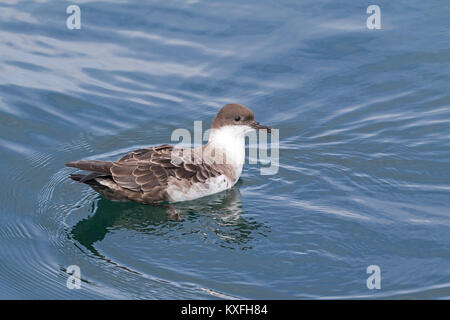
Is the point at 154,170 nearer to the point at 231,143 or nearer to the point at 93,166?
the point at 93,166

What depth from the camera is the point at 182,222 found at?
844 cm

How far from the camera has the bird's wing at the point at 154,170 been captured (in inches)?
342

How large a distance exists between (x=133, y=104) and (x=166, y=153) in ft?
9.61

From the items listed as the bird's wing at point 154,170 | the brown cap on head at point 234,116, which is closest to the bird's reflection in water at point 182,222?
the bird's wing at point 154,170

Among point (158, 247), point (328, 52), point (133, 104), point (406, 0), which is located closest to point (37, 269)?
point (158, 247)

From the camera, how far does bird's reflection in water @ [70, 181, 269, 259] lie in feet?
26.5

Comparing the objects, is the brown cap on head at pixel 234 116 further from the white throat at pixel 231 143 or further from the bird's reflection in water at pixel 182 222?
the bird's reflection in water at pixel 182 222

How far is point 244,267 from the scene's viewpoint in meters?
7.48

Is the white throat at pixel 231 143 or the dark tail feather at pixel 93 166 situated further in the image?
the white throat at pixel 231 143

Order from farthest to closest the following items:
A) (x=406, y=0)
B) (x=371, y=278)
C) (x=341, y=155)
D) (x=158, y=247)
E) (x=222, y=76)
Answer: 1. (x=406, y=0)
2. (x=222, y=76)
3. (x=341, y=155)
4. (x=158, y=247)
5. (x=371, y=278)

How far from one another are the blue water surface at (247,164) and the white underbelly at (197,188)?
128mm

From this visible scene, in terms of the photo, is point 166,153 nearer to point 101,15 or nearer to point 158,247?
point 158,247

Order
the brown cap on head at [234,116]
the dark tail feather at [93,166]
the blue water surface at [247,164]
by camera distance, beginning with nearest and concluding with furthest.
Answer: the blue water surface at [247,164] < the dark tail feather at [93,166] < the brown cap on head at [234,116]

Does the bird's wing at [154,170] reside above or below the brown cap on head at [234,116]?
below
